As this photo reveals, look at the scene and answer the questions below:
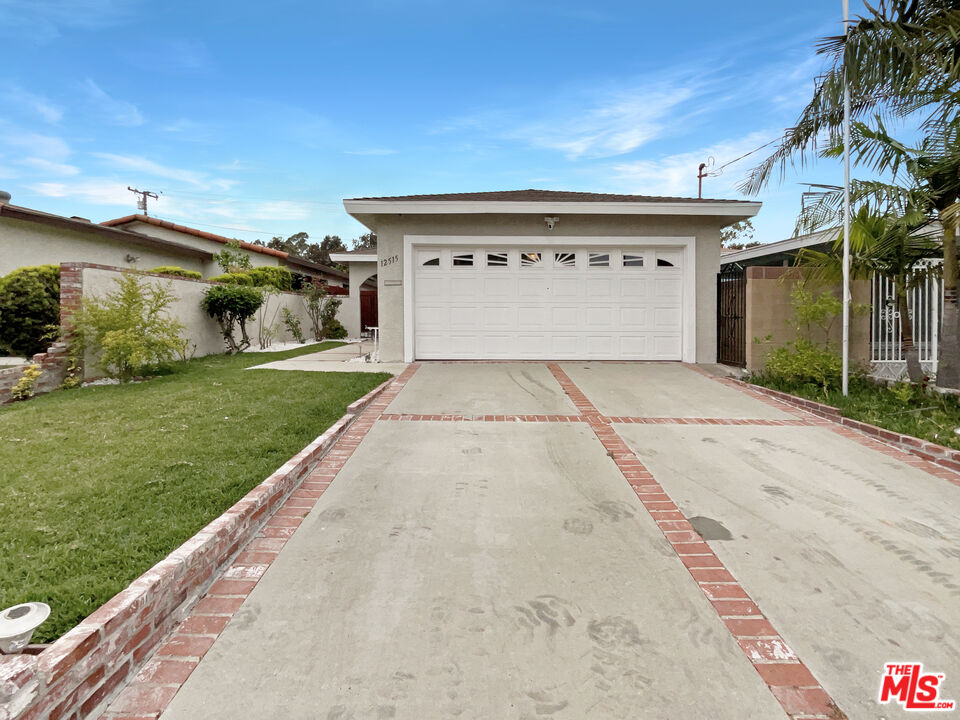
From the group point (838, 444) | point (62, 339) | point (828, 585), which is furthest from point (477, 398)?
point (62, 339)

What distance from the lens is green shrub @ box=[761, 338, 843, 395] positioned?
7016mm

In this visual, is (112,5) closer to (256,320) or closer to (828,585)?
(256,320)

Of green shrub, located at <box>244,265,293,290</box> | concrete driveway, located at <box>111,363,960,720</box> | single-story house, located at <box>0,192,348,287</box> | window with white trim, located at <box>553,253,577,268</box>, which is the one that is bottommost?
concrete driveway, located at <box>111,363,960,720</box>

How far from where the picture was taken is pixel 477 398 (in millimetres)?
6672

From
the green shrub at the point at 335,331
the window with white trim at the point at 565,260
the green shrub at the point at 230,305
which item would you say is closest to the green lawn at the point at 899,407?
the window with white trim at the point at 565,260

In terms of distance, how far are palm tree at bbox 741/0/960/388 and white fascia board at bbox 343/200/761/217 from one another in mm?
2166

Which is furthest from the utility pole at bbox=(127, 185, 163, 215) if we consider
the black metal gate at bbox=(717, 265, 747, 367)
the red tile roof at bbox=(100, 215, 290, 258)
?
the black metal gate at bbox=(717, 265, 747, 367)

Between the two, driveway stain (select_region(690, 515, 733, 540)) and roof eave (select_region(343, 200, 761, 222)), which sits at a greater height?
roof eave (select_region(343, 200, 761, 222))

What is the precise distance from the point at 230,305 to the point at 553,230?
7384 mm

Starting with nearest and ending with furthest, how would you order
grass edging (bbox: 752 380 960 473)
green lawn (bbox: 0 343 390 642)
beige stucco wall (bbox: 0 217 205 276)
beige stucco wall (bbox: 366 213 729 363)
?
green lawn (bbox: 0 343 390 642) < grass edging (bbox: 752 380 960 473) < beige stucco wall (bbox: 366 213 729 363) < beige stucco wall (bbox: 0 217 205 276)

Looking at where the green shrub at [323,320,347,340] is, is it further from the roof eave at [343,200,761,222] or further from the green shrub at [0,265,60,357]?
the green shrub at [0,265,60,357]

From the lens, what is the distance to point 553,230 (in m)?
9.59

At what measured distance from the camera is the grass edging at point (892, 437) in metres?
4.33

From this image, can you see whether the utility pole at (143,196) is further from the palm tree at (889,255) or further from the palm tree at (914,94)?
the palm tree at (889,255)
